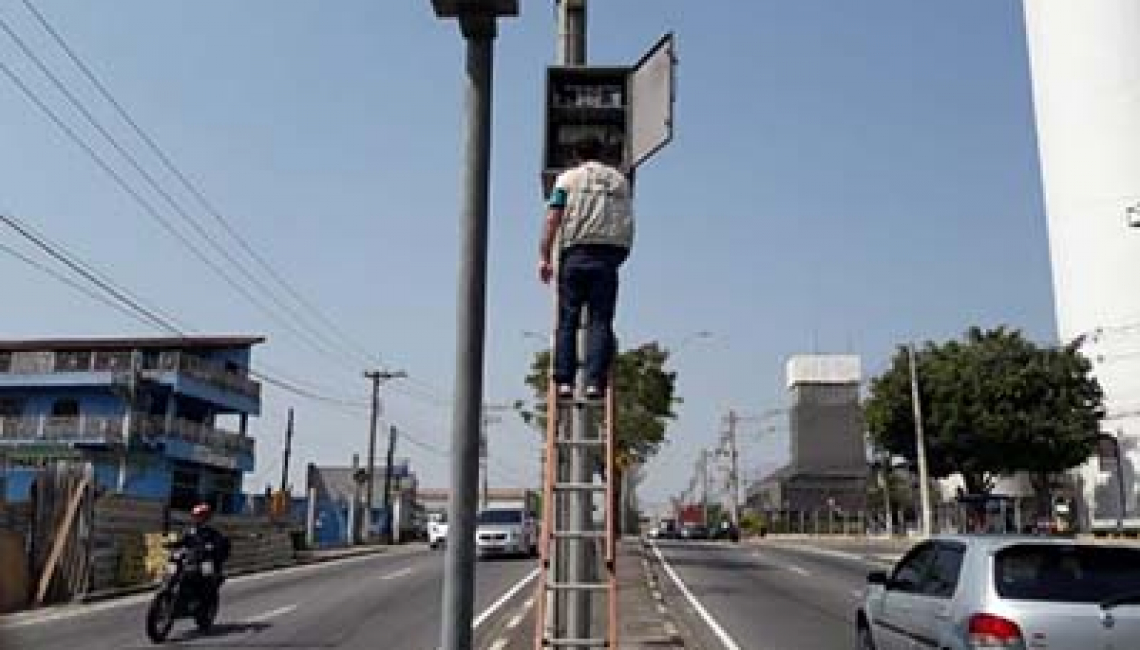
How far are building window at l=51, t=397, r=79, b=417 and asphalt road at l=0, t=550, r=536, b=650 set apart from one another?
34259mm

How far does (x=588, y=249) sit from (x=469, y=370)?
3336 mm

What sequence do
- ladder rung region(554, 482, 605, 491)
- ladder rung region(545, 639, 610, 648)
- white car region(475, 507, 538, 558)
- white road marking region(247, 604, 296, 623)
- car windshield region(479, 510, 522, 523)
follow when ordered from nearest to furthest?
ladder rung region(545, 639, 610, 648) < ladder rung region(554, 482, 605, 491) < white road marking region(247, 604, 296, 623) < white car region(475, 507, 538, 558) < car windshield region(479, 510, 522, 523)

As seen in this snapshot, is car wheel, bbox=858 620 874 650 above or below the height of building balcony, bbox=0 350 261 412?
below

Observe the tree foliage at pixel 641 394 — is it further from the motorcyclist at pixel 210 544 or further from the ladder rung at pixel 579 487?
the ladder rung at pixel 579 487

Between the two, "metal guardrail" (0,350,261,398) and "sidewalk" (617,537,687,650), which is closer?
"sidewalk" (617,537,687,650)

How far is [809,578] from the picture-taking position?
28.9 m

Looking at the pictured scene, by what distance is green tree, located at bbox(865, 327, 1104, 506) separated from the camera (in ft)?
168

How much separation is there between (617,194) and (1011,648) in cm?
418

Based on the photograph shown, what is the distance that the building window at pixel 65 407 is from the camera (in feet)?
190

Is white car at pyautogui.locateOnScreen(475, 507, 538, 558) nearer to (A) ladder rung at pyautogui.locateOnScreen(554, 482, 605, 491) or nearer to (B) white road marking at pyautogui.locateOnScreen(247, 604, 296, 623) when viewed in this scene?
(B) white road marking at pyautogui.locateOnScreen(247, 604, 296, 623)

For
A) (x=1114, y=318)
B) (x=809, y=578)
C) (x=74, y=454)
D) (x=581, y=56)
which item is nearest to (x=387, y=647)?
(x=581, y=56)

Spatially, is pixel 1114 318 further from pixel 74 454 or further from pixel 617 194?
pixel 617 194

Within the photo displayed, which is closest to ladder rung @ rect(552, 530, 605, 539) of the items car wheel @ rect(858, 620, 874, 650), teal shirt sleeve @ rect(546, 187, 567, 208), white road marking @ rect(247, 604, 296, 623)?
teal shirt sleeve @ rect(546, 187, 567, 208)

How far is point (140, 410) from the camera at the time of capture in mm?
55000
